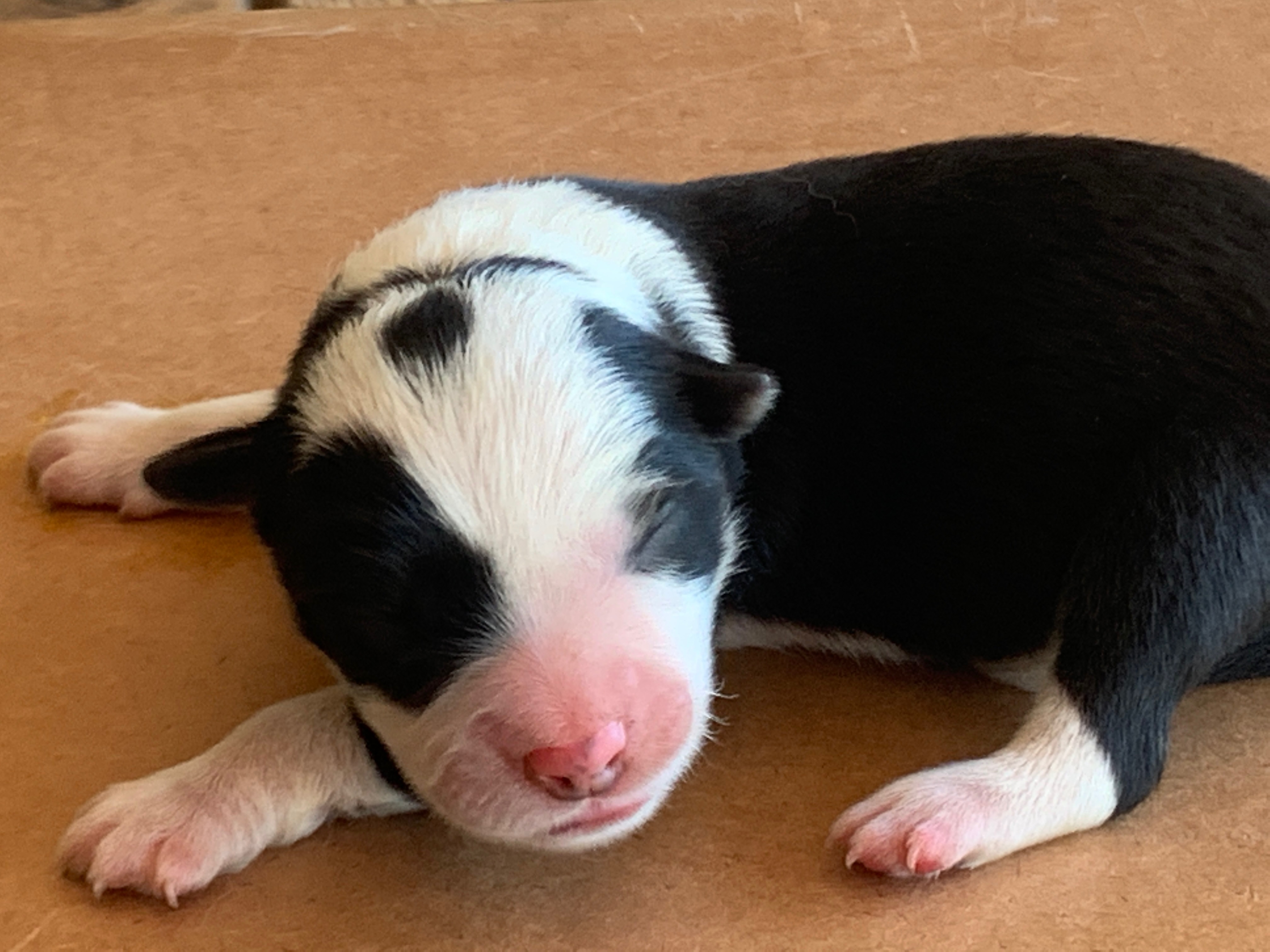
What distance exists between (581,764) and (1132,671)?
0.78m

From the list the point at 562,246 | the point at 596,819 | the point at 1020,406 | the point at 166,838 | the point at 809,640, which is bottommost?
the point at 166,838

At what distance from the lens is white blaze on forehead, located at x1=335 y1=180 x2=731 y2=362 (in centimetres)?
184

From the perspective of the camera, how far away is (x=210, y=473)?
71.0 inches

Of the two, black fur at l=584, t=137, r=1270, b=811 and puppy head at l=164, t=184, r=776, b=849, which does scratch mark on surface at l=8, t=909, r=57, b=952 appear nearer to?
puppy head at l=164, t=184, r=776, b=849

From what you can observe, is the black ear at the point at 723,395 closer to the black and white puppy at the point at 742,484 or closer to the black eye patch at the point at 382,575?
the black and white puppy at the point at 742,484

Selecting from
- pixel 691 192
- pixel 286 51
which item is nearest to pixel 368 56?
pixel 286 51

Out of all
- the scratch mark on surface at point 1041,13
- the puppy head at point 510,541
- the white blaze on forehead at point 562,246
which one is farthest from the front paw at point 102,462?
the scratch mark on surface at point 1041,13

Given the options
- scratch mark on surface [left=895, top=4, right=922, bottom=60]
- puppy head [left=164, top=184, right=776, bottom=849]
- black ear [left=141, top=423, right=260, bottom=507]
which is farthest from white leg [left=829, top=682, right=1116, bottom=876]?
scratch mark on surface [left=895, top=4, right=922, bottom=60]

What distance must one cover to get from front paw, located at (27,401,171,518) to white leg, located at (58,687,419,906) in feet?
2.16

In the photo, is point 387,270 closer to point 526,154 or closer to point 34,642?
point 34,642

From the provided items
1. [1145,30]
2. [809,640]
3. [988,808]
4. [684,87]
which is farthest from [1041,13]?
[988,808]

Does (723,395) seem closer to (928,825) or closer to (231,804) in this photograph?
(928,825)

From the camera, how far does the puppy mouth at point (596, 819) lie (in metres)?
1.55

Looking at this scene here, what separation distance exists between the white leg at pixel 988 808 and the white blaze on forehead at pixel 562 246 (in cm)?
65
